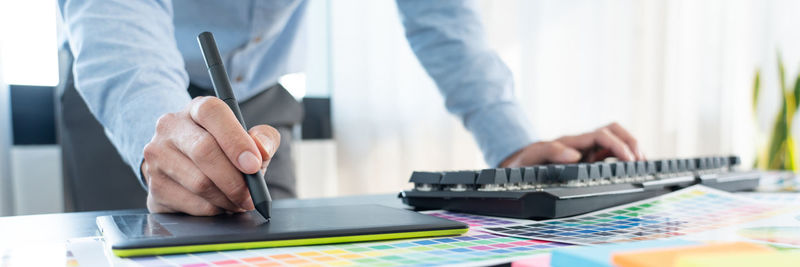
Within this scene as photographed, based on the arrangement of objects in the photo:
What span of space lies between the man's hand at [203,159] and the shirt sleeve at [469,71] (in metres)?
0.55

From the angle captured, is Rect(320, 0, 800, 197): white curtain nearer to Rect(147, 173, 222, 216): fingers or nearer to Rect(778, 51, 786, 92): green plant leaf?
Rect(778, 51, 786, 92): green plant leaf

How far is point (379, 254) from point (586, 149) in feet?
1.90

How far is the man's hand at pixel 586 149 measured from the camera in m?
0.75

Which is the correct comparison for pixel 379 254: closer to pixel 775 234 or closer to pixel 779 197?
pixel 775 234

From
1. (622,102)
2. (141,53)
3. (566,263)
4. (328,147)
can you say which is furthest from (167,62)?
(622,102)

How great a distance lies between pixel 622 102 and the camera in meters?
2.64

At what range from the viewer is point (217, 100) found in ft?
1.45

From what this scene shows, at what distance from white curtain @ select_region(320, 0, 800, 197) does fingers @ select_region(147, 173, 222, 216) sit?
58.6 inches

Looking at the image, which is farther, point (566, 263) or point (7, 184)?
point (7, 184)

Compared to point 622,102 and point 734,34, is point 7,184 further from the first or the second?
point 734,34

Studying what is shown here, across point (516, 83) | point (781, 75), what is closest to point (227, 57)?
point (516, 83)


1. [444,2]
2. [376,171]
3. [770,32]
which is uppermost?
[770,32]

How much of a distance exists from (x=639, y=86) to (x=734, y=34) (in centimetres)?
47

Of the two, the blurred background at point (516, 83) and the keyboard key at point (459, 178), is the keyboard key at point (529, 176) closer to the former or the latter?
the keyboard key at point (459, 178)
